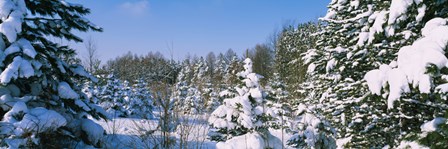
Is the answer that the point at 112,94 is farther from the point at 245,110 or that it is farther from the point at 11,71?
the point at 245,110

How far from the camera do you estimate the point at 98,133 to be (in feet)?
19.2

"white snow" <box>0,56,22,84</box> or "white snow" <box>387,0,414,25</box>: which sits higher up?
"white snow" <box>387,0,414,25</box>

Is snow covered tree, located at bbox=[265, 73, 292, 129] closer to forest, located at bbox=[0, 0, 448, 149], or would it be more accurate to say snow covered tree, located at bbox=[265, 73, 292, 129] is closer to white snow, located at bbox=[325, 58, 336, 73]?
forest, located at bbox=[0, 0, 448, 149]

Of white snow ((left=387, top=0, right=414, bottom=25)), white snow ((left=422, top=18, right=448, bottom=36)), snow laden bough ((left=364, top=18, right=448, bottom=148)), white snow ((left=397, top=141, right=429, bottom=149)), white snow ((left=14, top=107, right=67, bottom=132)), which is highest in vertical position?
white snow ((left=387, top=0, right=414, bottom=25))

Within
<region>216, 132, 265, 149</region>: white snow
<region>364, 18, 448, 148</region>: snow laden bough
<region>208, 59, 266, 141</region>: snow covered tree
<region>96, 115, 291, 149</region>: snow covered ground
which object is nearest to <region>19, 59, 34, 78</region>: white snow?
<region>96, 115, 291, 149</region>: snow covered ground

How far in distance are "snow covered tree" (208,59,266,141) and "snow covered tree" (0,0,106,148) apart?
226 cm

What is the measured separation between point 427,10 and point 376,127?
2.13m

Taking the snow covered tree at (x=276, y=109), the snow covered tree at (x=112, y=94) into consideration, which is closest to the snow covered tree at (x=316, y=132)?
the snow covered tree at (x=276, y=109)

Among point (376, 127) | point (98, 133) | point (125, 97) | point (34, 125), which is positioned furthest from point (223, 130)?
point (125, 97)

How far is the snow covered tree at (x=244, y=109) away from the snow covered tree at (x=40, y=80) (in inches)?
88.9

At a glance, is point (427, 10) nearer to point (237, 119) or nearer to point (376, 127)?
point (376, 127)

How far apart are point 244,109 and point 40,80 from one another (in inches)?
134

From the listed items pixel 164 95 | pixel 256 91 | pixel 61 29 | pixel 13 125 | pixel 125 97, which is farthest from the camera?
pixel 125 97

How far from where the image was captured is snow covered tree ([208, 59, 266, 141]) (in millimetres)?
5512
